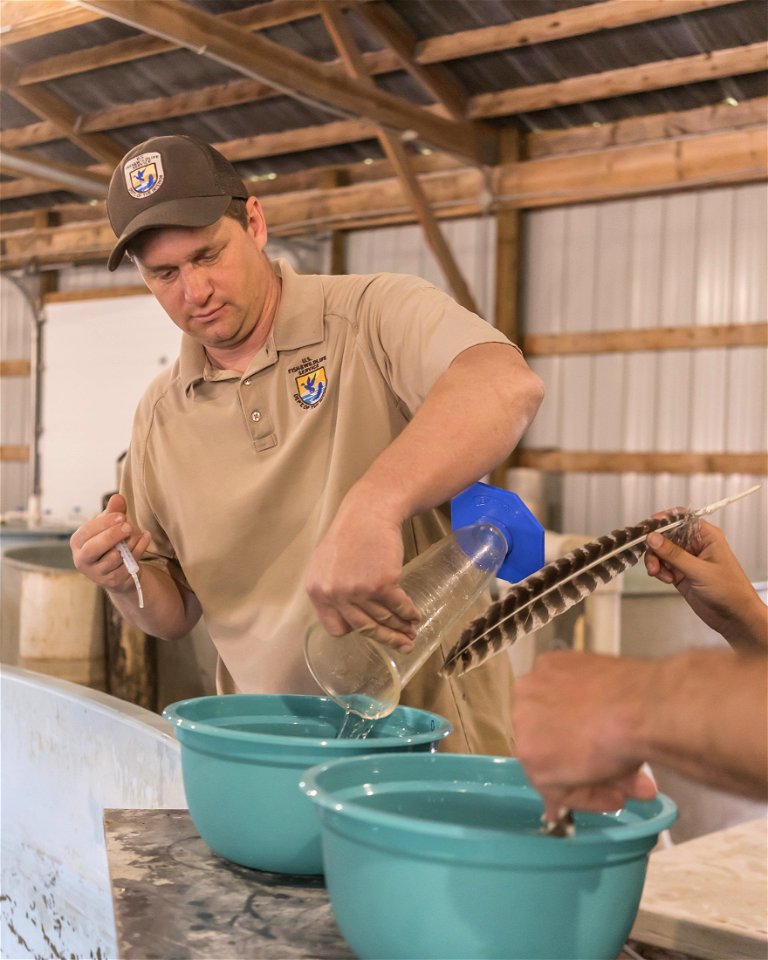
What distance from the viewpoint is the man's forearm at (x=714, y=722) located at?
27.8 inches

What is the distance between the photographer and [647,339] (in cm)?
768

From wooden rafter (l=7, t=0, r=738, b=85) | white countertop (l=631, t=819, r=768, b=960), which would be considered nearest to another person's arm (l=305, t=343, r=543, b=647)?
white countertop (l=631, t=819, r=768, b=960)

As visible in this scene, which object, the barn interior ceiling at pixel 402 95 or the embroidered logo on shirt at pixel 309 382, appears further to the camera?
the barn interior ceiling at pixel 402 95

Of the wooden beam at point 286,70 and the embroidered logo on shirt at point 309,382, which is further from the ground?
the wooden beam at point 286,70

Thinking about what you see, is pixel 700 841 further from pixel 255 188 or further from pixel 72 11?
pixel 255 188

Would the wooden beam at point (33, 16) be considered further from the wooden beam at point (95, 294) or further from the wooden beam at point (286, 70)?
the wooden beam at point (95, 294)

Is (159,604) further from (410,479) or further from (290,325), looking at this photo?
(410,479)

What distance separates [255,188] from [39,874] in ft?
26.7

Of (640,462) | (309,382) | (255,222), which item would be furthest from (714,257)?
(309,382)

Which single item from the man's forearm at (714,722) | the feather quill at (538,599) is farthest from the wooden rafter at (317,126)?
the man's forearm at (714,722)

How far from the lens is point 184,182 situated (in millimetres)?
1543

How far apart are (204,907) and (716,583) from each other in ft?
2.21

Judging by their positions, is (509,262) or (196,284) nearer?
(196,284)

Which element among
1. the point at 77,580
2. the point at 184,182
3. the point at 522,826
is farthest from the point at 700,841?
the point at 77,580
